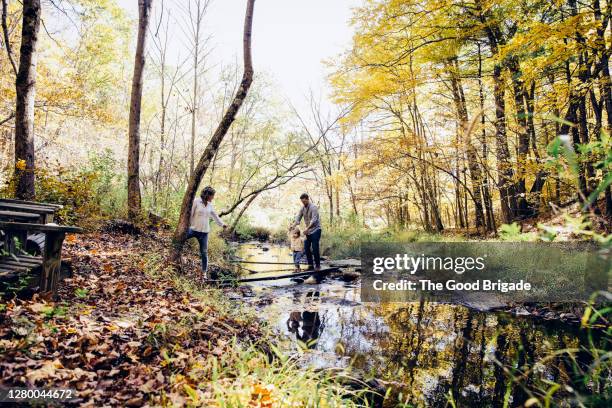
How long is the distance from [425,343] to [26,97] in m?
8.81

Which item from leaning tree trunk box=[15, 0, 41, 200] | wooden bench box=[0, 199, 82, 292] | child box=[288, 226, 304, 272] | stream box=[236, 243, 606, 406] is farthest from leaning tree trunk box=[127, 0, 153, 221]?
wooden bench box=[0, 199, 82, 292]

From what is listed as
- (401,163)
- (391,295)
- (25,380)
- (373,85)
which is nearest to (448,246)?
(391,295)

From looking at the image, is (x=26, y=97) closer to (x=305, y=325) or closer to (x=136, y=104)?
(x=136, y=104)

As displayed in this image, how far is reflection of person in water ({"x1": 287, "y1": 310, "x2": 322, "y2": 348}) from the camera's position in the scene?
17.4 feet

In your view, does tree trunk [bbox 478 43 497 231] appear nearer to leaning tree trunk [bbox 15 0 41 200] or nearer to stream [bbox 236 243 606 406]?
stream [bbox 236 243 606 406]

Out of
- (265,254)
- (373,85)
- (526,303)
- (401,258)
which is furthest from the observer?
(265,254)

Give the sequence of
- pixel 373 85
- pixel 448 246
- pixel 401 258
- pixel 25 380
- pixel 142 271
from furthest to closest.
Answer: pixel 373 85, pixel 401 258, pixel 448 246, pixel 142 271, pixel 25 380

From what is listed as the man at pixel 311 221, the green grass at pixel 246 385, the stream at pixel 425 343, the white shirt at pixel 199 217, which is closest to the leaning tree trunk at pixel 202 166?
the white shirt at pixel 199 217

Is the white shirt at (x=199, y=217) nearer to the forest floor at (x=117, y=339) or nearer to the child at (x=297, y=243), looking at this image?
the forest floor at (x=117, y=339)

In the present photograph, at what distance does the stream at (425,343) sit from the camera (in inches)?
154

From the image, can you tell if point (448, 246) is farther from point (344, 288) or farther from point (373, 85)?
point (373, 85)

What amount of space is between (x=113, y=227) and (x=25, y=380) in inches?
306

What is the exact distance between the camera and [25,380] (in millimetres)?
2340

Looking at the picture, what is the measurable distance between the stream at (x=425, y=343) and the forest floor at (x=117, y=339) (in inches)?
41.0
